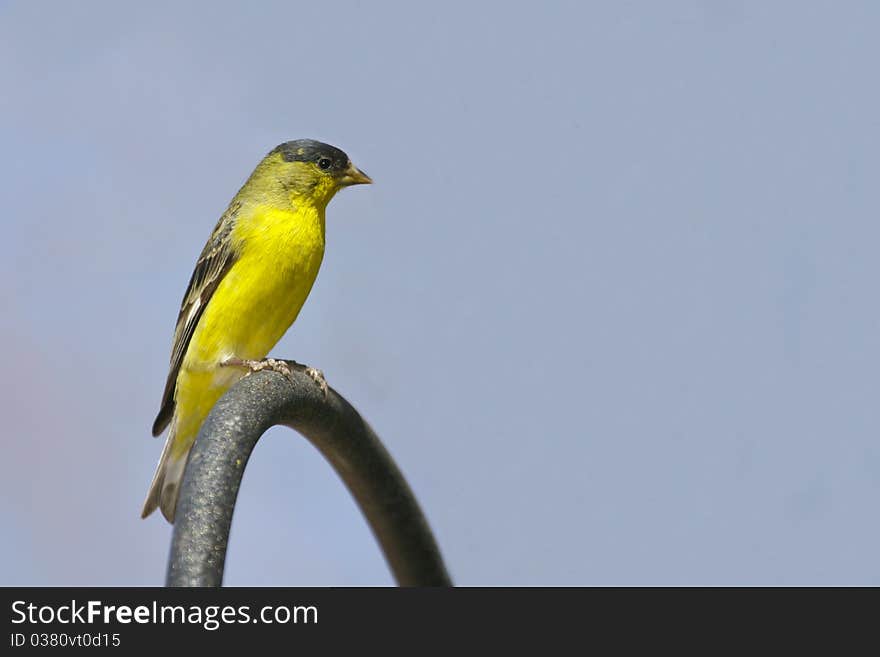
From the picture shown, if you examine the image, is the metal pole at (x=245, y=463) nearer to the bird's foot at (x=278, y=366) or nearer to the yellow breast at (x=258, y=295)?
the bird's foot at (x=278, y=366)

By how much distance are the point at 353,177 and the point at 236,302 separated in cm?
81

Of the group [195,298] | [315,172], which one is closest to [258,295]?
[195,298]

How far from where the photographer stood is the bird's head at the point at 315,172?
4.75 meters

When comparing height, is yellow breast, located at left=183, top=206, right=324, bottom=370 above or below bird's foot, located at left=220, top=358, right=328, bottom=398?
above

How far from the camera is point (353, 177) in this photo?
15.8 feet

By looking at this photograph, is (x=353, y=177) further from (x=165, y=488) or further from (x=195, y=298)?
(x=165, y=488)

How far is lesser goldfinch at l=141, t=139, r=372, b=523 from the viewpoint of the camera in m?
4.34

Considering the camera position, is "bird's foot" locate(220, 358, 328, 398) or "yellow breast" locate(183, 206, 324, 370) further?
"yellow breast" locate(183, 206, 324, 370)

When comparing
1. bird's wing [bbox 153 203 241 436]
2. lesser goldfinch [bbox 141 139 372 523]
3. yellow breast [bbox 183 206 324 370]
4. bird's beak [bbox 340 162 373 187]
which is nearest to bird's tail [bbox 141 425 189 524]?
lesser goldfinch [bbox 141 139 372 523]

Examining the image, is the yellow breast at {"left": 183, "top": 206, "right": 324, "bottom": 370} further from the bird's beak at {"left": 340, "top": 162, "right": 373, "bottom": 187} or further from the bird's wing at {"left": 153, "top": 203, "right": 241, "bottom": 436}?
the bird's beak at {"left": 340, "top": 162, "right": 373, "bottom": 187}

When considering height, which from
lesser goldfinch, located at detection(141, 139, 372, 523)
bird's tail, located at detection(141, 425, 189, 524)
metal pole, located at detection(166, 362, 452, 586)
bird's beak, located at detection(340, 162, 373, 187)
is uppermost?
bird's beak, located at detection(340, 162, 373, 187)

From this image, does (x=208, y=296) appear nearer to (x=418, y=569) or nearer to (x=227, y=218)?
(x=227, y=218)
